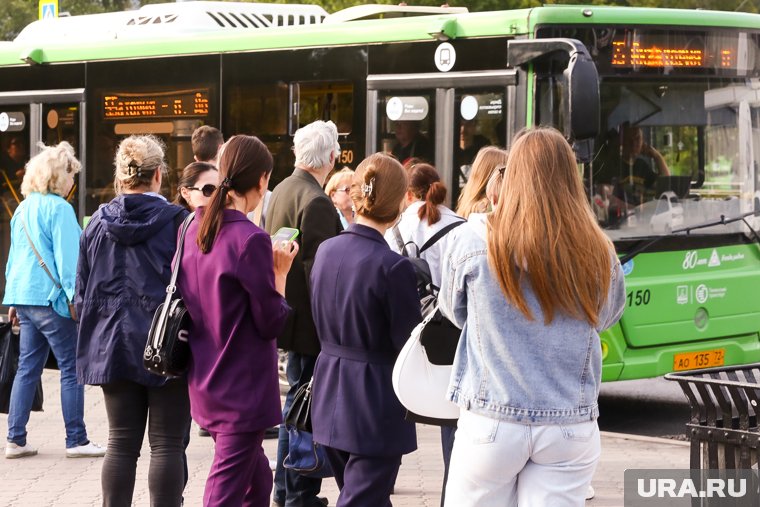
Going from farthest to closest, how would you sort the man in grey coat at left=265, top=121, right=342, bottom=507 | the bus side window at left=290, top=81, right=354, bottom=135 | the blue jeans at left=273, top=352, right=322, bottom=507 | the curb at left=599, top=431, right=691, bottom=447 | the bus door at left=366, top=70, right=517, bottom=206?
the bus side window at left=290, top=81, right=354, bottom=135 → the bus door at left=366, top=70, right=517, bottom=206 → the curb at left=599, top=431, right=691, bottom=447 → the man in grey coat at left=265, top=121, right=342, bottom=507 → the blue jeans at left=273, top=352, right=322, bottom=507

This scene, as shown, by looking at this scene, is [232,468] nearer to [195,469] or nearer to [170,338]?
[170,338]

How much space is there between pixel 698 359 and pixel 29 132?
22.1ft

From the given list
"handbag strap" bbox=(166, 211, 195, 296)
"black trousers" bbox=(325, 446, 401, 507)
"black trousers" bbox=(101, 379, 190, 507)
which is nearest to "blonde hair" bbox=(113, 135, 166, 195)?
"handbag strap" bbox=(166, 211, 195, 296)

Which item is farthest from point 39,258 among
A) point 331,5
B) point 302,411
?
point 331,5

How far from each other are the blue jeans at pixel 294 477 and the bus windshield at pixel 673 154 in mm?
3172

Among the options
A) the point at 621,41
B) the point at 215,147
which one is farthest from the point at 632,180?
the point at 215,147

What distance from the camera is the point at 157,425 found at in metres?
5.96

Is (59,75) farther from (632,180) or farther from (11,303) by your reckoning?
(632,180)

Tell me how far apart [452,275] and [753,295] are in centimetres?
655

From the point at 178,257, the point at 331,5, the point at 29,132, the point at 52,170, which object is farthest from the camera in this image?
the point at 331,5

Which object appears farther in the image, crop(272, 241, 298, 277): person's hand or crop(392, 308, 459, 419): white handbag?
crop(272, 241, 298, 277): person's hand

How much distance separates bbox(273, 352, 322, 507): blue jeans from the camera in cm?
684

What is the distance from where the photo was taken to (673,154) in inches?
386

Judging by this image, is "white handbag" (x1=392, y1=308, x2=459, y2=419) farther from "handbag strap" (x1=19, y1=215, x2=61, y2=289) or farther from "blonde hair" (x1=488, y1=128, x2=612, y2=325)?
"handbag strap" (x1=19, y1=215, x2=61, y2=289)
